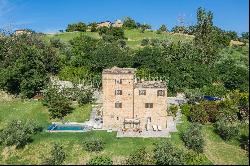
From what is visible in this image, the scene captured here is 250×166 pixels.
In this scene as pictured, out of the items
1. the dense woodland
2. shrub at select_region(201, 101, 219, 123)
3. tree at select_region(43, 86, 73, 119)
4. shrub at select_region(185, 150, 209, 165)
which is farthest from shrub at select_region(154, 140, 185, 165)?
tree at select_region(43, 86, 73, 119)

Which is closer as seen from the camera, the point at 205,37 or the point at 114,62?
the point at 114,62

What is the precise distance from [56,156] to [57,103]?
16177mm

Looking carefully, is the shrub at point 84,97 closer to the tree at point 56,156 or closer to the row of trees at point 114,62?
the row of trees at point 114,62

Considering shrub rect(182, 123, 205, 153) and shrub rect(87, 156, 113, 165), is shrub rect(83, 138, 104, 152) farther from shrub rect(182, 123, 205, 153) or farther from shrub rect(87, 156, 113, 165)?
shrub rect(182, 123, 205, 153)

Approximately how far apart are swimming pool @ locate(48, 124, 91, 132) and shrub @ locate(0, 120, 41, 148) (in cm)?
377

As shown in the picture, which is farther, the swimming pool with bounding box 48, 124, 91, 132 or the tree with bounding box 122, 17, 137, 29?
the tree with bounding box 122, 17, 137, 29

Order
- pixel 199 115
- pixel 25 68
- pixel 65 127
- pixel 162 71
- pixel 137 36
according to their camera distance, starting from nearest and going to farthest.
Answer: pixel 199 115, pixel 65 127, pixel 25 68, pixel 162 71, pixel 137 36

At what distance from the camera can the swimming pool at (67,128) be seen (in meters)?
70.4

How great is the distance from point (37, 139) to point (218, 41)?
3022 inches

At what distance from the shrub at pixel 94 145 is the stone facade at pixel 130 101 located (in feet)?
25.0

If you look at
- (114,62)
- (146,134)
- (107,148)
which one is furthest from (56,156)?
(114,62)

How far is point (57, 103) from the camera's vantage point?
74.9 metres

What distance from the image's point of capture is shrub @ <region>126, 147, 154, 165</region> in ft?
192

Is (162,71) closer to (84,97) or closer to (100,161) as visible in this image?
(84,97)
